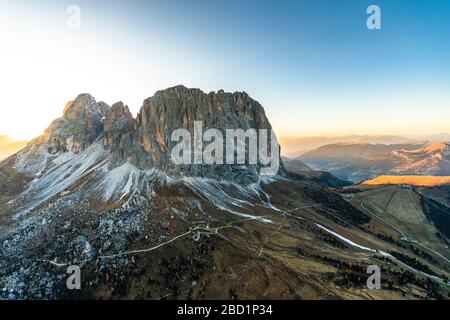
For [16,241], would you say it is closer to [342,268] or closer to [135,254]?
[135,254]
